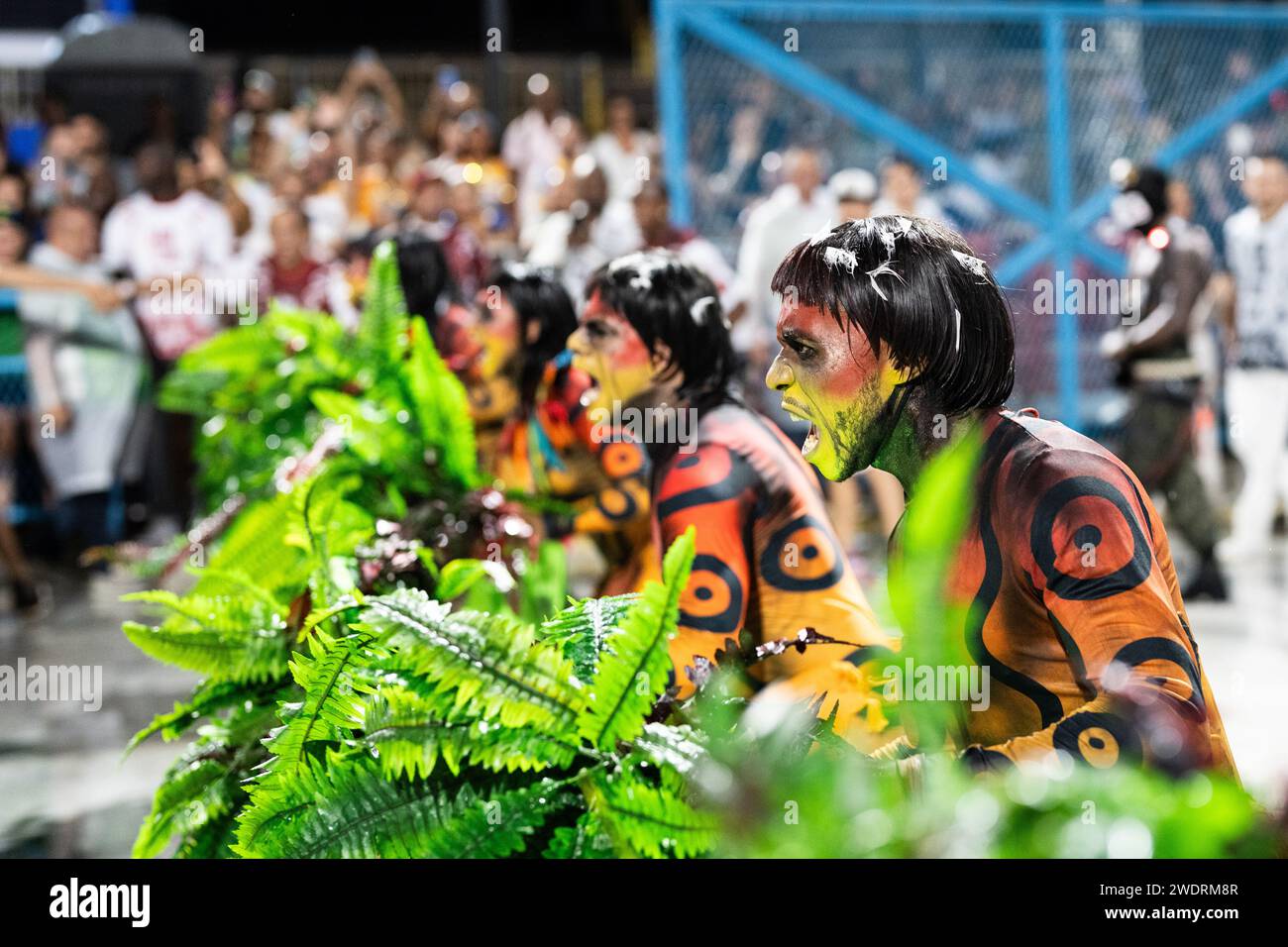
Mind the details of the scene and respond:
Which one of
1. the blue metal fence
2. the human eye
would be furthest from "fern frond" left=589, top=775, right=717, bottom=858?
the blue metal fence

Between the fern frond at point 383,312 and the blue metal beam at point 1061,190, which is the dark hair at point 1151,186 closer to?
the blue metal beam at point 1061,190

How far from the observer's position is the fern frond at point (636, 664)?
175 centimetres

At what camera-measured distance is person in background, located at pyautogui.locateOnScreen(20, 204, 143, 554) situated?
9.80 meters

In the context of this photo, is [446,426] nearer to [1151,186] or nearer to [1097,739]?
[1097,739]

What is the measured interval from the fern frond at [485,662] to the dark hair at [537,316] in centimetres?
353

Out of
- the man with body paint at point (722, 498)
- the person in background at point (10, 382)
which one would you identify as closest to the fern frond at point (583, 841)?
the man with body paint at point (722, 498)

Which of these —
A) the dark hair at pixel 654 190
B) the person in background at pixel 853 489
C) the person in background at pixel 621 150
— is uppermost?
the person in background at pixel 621 150

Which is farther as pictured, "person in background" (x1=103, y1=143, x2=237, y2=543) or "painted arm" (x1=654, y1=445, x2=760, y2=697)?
"person in background" (x1=103, y1=143, x2=237, y2=543)

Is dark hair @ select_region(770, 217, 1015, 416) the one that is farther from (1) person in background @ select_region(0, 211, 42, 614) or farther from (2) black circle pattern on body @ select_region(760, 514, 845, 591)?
(1) person in background @ select_region(0, 211, 42, 614)

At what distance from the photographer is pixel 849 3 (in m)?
9.94

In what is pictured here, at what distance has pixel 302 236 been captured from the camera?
10.2 meters

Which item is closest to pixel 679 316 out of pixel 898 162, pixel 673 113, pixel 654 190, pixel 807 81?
pixel 654 190

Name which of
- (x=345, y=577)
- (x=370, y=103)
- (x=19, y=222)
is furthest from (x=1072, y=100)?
(x=345, y=577)

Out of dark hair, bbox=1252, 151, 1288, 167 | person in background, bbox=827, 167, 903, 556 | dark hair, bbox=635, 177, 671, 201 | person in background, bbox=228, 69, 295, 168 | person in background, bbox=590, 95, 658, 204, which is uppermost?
person in background, bbox=228, 69, 295, 168
